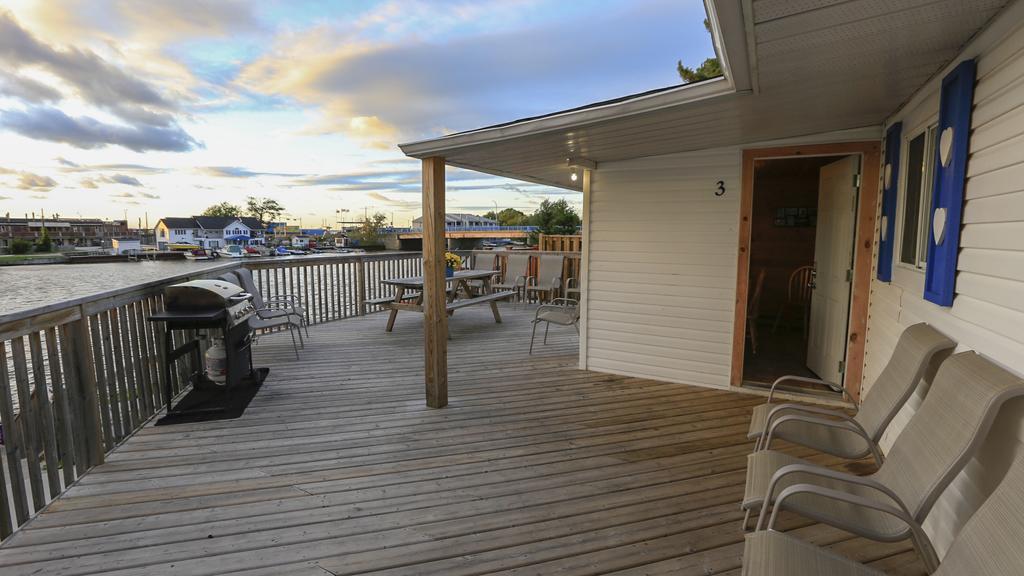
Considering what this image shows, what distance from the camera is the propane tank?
11.3 feet

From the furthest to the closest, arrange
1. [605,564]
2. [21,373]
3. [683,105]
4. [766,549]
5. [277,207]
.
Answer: [277,207] → [683,105] → [21,373] → [605,564] → [766,549]

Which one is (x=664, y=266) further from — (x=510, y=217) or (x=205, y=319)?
(x=510, y=217)

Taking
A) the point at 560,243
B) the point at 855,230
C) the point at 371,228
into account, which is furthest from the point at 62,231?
→ the point at 855,230

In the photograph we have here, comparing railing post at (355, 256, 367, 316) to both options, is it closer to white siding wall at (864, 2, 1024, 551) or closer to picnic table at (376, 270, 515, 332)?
picnic table at (376, 270, 515, 332)

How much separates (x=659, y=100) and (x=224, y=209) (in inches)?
1927

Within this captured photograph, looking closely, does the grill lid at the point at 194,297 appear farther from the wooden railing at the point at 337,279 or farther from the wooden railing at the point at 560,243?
the wooden railing at the point at 560,243

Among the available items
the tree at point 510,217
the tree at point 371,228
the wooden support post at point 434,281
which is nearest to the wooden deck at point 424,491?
the wooden support post at point 434,281

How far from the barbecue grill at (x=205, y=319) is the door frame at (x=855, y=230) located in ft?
13.2

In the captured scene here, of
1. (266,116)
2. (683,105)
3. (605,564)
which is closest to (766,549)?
(605,564)

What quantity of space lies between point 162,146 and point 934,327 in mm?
22126

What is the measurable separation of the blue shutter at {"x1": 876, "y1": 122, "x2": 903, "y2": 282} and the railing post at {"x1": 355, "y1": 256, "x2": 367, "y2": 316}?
6.16m

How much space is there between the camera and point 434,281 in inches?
131

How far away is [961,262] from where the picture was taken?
1749 mm

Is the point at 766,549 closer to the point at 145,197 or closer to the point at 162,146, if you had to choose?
the point at 162,146
